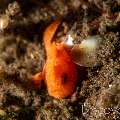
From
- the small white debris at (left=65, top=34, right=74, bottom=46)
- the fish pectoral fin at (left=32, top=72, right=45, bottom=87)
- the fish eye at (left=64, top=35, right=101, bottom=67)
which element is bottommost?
the fish pectoral fin at (left=32, top=72, right=45, bottom=87)

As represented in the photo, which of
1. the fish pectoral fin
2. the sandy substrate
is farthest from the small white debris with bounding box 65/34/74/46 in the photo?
the fish pectoral fin

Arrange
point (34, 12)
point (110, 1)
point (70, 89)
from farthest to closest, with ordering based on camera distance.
A: 1. point (34, 12)
2. point (110, 1)
3. point (70, 89)

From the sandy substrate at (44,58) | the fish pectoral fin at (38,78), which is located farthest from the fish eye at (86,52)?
the fish pectoral fin at (38,78)

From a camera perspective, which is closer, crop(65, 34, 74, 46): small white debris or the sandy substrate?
the sandy substrate

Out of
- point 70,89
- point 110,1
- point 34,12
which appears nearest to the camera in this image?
point 70,89

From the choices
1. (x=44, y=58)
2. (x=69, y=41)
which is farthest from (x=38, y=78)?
(x=69, y=41)

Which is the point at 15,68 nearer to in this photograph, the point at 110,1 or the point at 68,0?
the point at 68,0

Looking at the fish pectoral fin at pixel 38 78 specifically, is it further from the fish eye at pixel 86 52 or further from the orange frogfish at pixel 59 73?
the fish eye at pixel 86 52

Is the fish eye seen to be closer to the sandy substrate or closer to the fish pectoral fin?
the sandy substrate

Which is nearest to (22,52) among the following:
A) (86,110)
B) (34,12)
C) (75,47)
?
(34,12)
